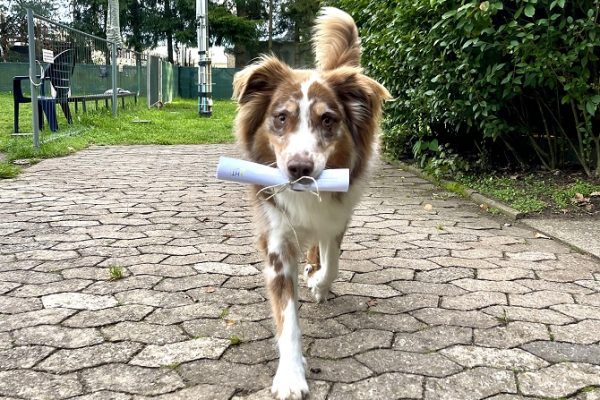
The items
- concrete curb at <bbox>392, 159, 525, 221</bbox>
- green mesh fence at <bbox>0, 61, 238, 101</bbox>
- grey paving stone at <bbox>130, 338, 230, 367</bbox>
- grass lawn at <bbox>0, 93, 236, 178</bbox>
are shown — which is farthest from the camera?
green mesh fence at <bbox>0, 61, 238, 101</bbox>

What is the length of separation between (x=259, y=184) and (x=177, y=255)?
5.33 feet

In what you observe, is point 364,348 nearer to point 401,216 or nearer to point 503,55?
point 401,216

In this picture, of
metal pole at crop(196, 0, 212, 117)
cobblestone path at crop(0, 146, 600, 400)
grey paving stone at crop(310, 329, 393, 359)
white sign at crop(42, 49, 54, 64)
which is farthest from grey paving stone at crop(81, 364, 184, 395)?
metal pole at crop(196, 0, 212, 117)

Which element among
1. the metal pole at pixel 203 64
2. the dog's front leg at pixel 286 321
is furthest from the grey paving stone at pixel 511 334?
the metal pole at pixel 203 64

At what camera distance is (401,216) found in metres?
6.12

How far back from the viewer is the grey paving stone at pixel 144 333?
3115mm

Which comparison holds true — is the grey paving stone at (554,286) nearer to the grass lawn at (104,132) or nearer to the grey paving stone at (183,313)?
the grey paving stone at (183,313)

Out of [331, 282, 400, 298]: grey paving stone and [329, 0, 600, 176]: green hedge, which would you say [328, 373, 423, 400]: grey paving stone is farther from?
[329, 0, 600, 176]: green hedge

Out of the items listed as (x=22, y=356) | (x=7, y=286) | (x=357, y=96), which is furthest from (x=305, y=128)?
(x=7, y=286)

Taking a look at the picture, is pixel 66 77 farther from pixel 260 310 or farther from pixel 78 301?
pixel 260 310

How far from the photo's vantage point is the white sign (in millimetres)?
10740

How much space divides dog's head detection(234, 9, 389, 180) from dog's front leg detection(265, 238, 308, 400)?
1.75 feet

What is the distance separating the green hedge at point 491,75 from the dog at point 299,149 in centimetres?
290

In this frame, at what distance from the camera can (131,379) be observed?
8.82 feet
